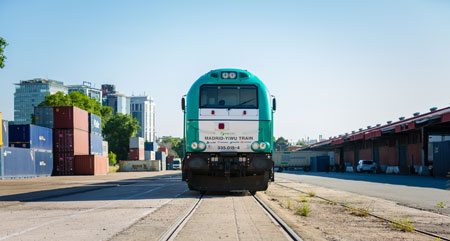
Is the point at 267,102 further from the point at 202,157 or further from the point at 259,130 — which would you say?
the point at 202,157

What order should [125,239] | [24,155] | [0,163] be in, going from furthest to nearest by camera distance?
[24,155] → [0,163] → [125,239]

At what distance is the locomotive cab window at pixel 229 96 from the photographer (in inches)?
642

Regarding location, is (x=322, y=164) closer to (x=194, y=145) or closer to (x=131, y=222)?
(x=194, y=145)

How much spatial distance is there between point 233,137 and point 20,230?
8.45 m

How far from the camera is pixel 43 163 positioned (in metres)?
48.5

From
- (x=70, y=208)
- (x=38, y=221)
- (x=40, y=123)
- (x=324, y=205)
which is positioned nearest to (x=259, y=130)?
(x=324, y=205)

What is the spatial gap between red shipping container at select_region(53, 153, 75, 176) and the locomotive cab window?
131 ft

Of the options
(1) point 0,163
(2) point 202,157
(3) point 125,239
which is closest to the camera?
(3) point 125,239

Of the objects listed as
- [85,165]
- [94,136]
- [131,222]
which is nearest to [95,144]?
[94,136]

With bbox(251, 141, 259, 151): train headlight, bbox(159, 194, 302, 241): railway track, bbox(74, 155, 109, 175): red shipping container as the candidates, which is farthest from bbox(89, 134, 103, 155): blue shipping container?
bbox(159, 194, 302, 241): railway track

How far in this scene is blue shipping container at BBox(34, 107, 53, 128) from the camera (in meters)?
51.9

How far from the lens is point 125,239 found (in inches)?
309

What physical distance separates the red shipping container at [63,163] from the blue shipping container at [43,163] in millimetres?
1397

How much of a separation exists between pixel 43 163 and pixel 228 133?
123ft
